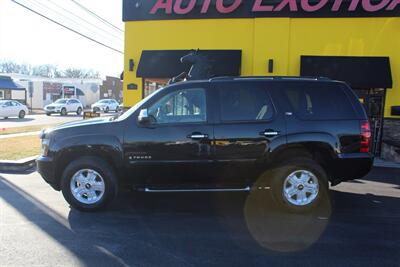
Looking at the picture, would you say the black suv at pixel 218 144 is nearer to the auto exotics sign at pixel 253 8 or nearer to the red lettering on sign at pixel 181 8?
the auto exotics sign at pixel 253 8

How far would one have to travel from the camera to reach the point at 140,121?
6020 millimetres

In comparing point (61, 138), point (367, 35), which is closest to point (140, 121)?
point (61, 138)

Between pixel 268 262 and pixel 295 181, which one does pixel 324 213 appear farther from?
Answer: pixel 268 262

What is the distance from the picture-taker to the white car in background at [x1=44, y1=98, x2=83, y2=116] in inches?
1463

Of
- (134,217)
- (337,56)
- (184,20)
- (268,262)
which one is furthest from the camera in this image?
(184,20)

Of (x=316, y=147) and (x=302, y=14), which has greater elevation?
(x=302, y=14)

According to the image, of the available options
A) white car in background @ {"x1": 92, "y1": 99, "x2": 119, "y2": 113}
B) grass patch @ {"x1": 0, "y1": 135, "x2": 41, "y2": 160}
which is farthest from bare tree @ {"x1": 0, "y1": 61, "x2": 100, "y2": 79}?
grass patch @ {"x1": 0, "y1": 135, "x2": 41, "y2": 160}

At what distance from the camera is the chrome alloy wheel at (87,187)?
6.21m

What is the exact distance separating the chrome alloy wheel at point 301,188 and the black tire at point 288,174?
38 mm

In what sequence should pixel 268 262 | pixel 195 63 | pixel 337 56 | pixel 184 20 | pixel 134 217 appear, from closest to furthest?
pixel 268 262
pixel 134 217
pixel 195 63
pixel 337 56
pixel 184 20

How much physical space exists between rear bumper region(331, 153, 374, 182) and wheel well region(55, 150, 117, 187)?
10.9 feet

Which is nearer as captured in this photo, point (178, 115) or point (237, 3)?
point (178, 115)

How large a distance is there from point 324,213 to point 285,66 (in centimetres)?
759

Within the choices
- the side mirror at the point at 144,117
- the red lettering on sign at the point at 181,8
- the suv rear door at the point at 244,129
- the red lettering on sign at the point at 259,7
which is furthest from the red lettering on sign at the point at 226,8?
the side mirror at the point at 144,117
